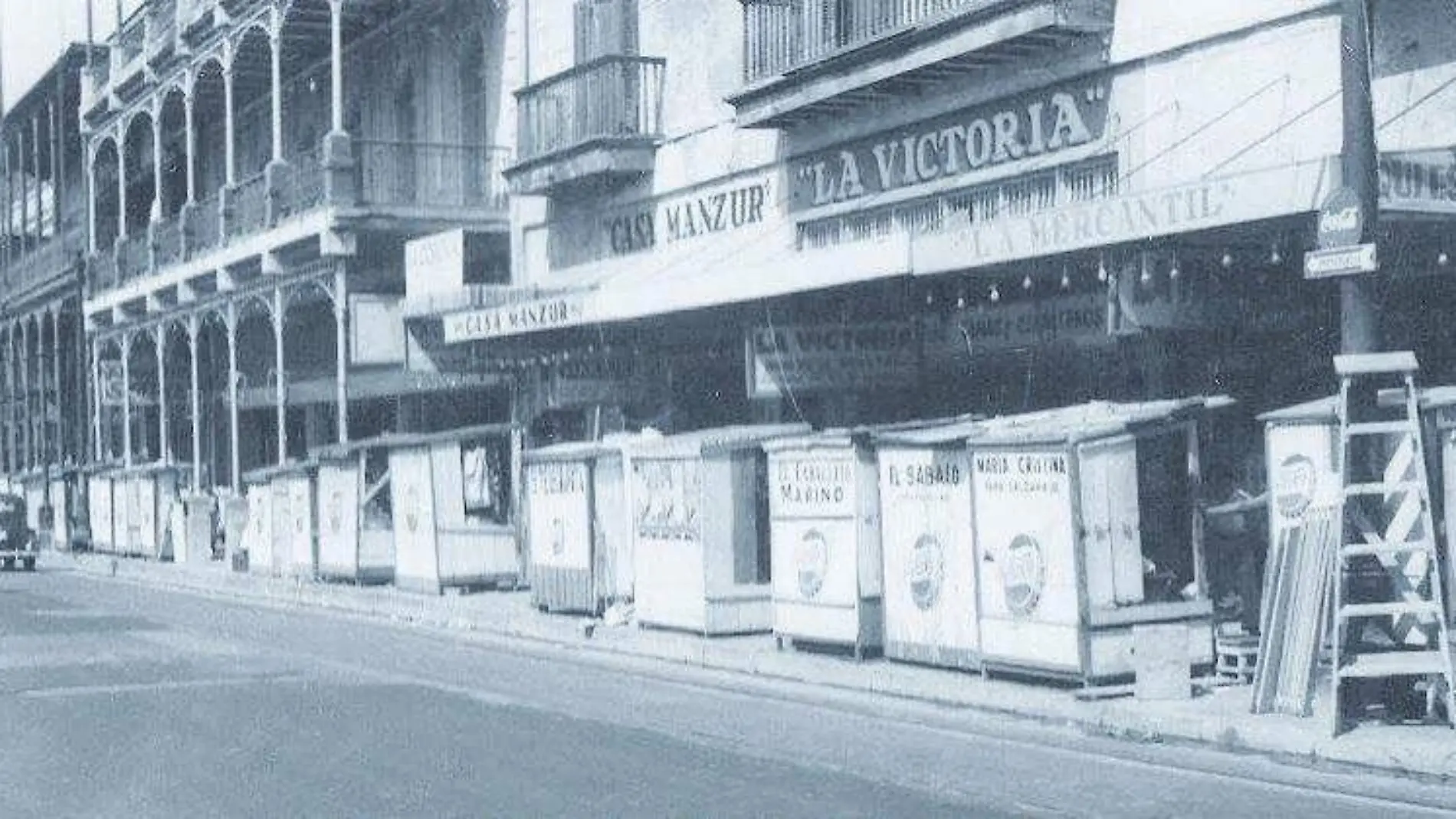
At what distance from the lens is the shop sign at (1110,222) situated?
12383mm

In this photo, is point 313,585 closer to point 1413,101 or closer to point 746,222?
point 746,222

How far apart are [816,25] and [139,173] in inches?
1227

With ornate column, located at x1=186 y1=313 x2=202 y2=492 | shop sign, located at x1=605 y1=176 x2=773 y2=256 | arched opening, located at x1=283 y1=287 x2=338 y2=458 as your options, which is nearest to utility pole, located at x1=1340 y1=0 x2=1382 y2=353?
shop sign, located at x1=605 y1=176 x2=773 y2=256

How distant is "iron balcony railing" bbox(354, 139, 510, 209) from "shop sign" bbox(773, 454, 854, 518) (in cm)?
1345

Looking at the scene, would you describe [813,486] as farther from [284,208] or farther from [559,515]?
[284,208]

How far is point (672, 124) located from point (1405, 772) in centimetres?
1595

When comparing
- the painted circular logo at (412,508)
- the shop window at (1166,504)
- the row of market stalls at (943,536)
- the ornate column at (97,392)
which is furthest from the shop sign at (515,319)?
the ornate column at (97,392)

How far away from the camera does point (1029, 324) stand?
18.3m

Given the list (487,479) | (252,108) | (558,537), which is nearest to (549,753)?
(558,537)

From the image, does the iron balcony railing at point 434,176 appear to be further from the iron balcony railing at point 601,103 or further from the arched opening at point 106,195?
the arched opening at point 106,195

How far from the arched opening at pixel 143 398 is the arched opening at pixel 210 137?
3629mm

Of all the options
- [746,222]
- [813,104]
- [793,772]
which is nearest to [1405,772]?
[793,772]

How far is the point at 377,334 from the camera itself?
1175 inches

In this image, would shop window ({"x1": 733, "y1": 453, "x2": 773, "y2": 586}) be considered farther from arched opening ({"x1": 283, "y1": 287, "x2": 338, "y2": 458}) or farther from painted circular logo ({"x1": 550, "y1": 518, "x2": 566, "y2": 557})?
arched opening ({"x1": 283, "y1": 287, "x2": 338, "y2": 458})
